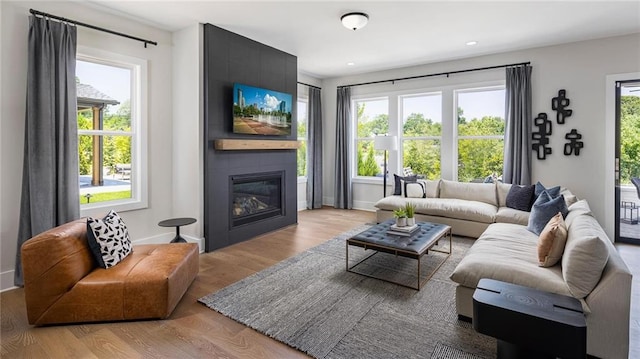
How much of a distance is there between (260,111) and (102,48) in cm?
194

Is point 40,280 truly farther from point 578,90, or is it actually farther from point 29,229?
point 578,90

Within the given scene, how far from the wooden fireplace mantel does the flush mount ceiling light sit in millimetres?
1935

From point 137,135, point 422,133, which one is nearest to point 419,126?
point 422,133

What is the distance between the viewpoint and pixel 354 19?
3686 mm

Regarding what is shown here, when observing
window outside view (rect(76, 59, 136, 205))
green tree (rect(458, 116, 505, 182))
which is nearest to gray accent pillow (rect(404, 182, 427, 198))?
green tree (rect(458, 116, 505, 182))

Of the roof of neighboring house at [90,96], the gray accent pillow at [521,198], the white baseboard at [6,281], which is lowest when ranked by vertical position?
the white baseboard at [6,281]

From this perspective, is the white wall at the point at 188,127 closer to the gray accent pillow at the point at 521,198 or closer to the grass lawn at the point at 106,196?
the grass lawn at the point at 106,196

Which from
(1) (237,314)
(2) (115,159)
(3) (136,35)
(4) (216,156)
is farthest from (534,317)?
(3) (136,35)

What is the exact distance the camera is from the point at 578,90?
15.4ft

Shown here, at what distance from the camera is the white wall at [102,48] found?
300 cm

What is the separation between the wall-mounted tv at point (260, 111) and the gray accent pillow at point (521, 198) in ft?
11.4

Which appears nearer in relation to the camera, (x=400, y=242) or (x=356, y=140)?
(x=400, y=242)

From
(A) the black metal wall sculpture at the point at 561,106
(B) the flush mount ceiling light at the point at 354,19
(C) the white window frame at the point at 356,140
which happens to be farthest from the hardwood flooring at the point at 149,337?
(A) the black metal wall sculpture at the point at 561,106

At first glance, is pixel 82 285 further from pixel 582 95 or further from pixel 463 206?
pixel 582 95
